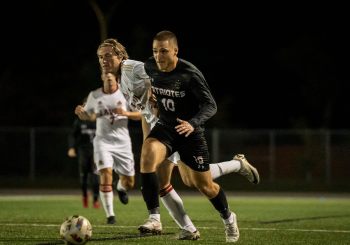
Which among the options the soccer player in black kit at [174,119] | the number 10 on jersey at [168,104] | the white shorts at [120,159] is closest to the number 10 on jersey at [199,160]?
the soccer player in black kit at [174,119]

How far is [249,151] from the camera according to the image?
80.3ft

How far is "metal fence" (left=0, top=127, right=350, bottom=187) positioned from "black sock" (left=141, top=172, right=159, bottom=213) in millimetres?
17347

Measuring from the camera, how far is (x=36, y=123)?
32781mm

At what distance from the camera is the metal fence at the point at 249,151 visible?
24.1m

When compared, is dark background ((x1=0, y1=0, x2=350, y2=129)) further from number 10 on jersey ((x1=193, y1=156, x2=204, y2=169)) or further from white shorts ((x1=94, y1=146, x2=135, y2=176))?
number 10 on jersey ((x1=193, y1=156, x2=204, y2=169))

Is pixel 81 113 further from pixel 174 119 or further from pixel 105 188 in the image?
pixel 174 119

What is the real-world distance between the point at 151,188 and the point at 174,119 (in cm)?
81

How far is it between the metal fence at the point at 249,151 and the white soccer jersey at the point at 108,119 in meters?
14.0

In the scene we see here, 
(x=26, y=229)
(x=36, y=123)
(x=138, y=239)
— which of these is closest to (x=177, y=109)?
(x=138, y=239)

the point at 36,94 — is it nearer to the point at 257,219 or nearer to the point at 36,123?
the point at 36,123

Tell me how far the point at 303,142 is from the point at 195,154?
18.5 m

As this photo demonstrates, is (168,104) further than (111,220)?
No

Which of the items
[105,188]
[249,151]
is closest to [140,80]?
[105,188]

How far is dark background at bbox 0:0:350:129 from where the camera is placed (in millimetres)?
34781
